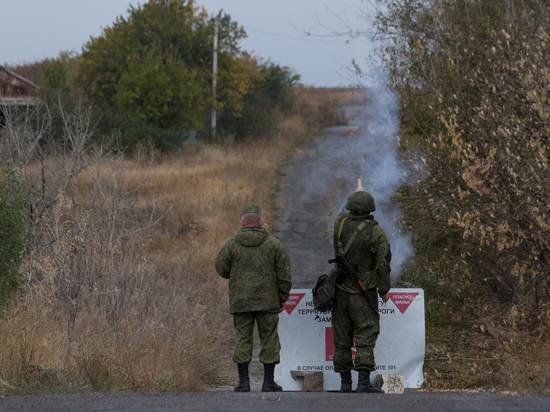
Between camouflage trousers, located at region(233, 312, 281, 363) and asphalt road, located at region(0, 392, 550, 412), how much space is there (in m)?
0.53

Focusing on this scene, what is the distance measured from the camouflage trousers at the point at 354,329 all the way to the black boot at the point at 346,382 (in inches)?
1.8

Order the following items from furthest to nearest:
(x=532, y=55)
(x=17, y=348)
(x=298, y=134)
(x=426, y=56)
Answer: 1. (x=298, y=134)
2. (x=426, y=56)
3. (x=532, y=55)
4. (x=17, y=348)

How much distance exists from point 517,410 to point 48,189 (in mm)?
6478

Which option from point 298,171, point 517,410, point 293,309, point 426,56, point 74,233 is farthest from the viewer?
point 298,171

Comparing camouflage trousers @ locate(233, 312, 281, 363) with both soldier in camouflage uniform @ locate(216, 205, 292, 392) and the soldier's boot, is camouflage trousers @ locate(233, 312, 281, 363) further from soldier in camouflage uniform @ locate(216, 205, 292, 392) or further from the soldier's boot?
the soldier's boot

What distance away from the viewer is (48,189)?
806 centimetres

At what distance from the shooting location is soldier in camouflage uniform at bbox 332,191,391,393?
4.98 metres

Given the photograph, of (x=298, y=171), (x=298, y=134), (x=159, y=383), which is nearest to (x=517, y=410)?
(x=159, y=383)

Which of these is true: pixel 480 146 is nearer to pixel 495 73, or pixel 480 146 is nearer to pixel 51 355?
pixel 495 73

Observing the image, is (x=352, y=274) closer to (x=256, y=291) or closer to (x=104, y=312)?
(x=256, y=291)

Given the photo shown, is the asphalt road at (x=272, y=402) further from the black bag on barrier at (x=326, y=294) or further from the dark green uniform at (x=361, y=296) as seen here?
the black bag on barrier at (x=326, y=294)

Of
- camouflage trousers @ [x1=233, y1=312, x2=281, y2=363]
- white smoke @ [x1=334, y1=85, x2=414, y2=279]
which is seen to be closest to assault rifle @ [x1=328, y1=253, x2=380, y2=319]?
camouflage trousers @ [x1=233, y1=312, x2=281, y2=363]

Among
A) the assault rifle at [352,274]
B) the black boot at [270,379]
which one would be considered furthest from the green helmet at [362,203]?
the black boot at [270,379]

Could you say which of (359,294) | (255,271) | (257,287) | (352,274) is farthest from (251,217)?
(359,294)
